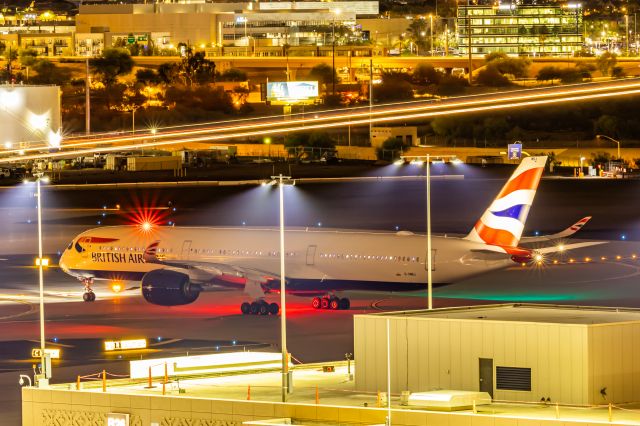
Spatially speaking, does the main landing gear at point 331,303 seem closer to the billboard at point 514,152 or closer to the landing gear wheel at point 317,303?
the landing gear wheel at point 317,303

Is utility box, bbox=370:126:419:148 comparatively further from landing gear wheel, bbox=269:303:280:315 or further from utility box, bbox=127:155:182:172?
landing gear wheel, bbox=269:303:280:315

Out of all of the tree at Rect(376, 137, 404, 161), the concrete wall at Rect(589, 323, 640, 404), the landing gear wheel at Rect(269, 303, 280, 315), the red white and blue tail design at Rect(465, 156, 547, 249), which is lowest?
the concrete wall at Rect(589, 323, 640, 404)

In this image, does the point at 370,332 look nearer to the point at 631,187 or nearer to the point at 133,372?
the point at 133,372

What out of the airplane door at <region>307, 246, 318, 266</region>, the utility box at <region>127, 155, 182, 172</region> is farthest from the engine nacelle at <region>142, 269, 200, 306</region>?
the utility box at <region>127, 155, 182, 172</region>

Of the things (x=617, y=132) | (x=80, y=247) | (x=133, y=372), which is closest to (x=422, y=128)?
(x=617, y=132)

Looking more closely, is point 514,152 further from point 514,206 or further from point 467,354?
point 467,354

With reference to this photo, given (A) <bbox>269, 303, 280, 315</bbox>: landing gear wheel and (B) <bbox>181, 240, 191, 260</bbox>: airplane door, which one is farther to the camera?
(B) <bbox>181, 240, 191, 260</bbox>: airplane door

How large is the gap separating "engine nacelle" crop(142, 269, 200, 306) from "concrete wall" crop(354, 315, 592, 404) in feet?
113

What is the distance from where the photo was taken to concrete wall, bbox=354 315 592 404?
35.6 m

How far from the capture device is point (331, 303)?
70438 millimetres

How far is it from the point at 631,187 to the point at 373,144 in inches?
1592

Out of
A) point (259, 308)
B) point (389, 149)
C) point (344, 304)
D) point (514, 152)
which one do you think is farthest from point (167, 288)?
point (389, 149)

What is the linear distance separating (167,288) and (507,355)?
1479 inches

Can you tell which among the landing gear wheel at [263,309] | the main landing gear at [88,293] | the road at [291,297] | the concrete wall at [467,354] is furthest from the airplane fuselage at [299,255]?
the concrete wall at [467,354]
